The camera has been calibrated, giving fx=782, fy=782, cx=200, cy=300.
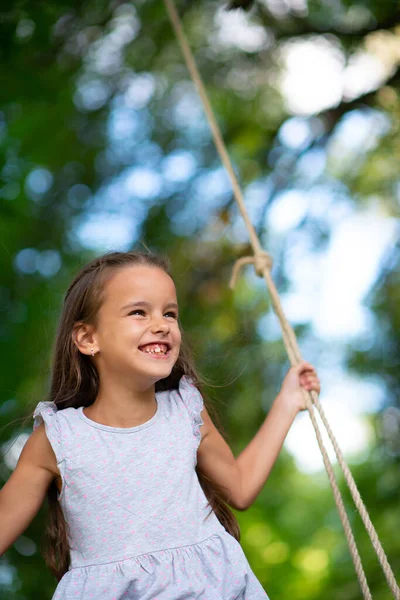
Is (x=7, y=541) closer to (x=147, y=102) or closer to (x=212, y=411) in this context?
(x=212, y=411)

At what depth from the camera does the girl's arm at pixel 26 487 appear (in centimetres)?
104

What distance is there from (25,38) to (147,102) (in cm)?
98

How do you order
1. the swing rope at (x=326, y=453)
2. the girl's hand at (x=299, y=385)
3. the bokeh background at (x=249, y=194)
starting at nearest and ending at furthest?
the swing rope at (x=326, y=453) < the girl's hand at (x=299, y=385) < the bokeh background at (x=249, y=194)

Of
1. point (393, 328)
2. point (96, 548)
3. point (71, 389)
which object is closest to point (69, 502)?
point (96, 548)

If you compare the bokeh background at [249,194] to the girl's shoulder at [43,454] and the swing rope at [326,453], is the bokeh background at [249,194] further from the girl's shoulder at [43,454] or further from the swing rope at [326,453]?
the girl's shoulder at [43,454]

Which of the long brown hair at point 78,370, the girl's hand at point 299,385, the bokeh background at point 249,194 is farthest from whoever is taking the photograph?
the bokeh background at point 249,194

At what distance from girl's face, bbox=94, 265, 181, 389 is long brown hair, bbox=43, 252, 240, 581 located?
3cm

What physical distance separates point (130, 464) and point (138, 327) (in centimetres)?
19

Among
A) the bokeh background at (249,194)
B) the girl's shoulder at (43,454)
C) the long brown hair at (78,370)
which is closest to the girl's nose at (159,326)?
the long brown hair at (78,370)

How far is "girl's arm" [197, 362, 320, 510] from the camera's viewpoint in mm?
1192

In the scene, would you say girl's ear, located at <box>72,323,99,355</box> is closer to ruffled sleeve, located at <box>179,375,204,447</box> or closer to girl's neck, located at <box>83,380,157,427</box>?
girl's neck, located at <box>83,380,157,427</box>

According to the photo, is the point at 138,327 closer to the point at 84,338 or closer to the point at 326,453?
the point at 84,338

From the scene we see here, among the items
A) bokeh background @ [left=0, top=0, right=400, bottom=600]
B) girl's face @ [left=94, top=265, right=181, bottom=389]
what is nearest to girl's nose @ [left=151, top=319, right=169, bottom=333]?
girl's face @ [left=94, top=265, right=181, bottom=389]

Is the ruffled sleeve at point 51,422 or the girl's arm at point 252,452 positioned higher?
the ruffled sleeve at point 51,422
